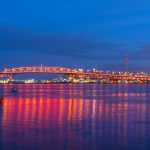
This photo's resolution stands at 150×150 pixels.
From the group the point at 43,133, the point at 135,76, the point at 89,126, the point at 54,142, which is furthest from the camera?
the point at 135,76

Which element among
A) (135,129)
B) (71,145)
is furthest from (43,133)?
(135,129)

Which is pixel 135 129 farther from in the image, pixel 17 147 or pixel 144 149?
pixel 17 147

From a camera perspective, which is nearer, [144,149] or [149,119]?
[144,149]

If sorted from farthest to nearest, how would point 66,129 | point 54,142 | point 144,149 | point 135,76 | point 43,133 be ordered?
point 135,76 < point 66,129 < point 43,133 < point 54,142 < point 144,149

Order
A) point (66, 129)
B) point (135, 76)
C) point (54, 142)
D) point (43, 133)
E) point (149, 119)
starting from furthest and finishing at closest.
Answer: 1. point (135, 76)
2. point (149, 119)
3. point (66, 129)
4. point (43, 133)
5. point (54, 142)

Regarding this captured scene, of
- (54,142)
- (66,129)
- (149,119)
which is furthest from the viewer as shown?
(149,119)

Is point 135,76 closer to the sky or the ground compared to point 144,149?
closer to the sky

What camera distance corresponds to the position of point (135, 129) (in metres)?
16.5

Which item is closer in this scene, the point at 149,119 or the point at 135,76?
the point at 149,119

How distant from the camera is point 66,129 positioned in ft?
53.2

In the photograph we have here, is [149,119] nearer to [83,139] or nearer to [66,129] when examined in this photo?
[66,129]

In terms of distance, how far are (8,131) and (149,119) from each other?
24.6 feet

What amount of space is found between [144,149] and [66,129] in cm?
462

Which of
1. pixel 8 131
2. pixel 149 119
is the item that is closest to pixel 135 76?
pixel 149 119
